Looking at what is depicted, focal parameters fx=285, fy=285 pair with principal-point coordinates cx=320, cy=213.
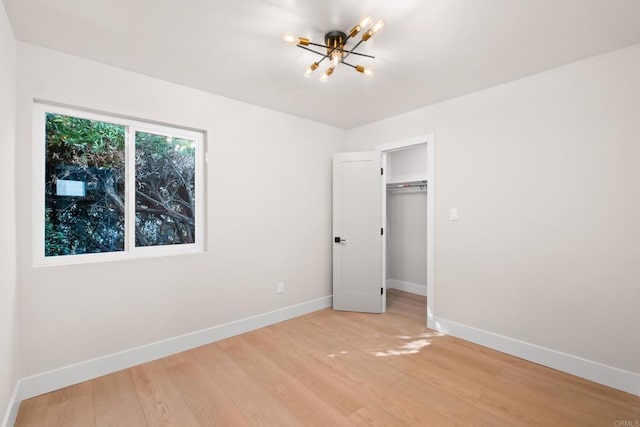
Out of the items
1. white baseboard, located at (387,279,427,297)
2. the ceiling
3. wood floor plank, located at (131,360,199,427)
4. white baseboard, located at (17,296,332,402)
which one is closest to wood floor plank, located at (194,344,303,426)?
white baseboard, located at (17,296,332,402)

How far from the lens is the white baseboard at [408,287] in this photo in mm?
4637

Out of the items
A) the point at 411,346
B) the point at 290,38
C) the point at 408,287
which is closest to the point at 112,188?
the point at 290,38

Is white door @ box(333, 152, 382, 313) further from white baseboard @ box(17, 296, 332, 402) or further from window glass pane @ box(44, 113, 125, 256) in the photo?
window glass pane @ box(44, 113, 125, 256)

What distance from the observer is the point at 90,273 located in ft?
7.64

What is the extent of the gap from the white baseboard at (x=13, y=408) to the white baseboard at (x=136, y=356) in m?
0.02

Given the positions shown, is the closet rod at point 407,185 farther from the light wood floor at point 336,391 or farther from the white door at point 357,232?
the light wood floor at point 336,391

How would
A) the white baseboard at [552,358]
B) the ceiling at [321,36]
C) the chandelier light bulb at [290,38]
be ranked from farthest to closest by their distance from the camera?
the white baseboard at [552,358] < the chandelier light bulb at [290,38] < the ceiling at [321,36]

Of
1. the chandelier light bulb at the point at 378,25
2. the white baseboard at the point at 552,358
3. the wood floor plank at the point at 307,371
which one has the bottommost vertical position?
the wood floor plank at the point at 307,371

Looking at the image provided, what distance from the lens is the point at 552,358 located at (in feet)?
8.09

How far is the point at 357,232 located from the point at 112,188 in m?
2.78

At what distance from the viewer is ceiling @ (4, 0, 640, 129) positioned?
69.1 inches

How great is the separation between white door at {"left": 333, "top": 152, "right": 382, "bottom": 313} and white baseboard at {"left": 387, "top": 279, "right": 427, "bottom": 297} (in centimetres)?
120

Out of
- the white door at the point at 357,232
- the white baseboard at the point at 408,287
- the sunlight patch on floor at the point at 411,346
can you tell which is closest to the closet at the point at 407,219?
the white baseboard at the point at 408,287

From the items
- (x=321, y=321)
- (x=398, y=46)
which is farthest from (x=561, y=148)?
(x=321, y=321)
